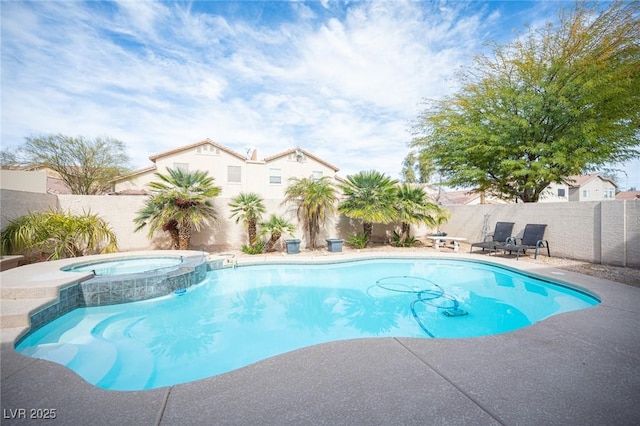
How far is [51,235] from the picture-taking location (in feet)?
24.7

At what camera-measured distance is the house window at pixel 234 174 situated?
69.7 feet

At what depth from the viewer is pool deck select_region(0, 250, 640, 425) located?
1819mm

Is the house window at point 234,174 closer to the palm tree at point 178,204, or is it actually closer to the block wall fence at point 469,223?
the block wall fence at point 469,223

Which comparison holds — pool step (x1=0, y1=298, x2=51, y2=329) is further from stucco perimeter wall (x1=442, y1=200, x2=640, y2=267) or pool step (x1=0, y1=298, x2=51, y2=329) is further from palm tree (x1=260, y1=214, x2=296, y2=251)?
stucco perimeter wall (x1=442, y1=200, x2=640, y2=267)

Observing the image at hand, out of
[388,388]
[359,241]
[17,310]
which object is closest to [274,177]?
[359,241]

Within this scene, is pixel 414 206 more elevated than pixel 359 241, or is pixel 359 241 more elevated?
pixel 414 206

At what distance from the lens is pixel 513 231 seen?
10.4 meters

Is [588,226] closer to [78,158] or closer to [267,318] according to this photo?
[267,318]

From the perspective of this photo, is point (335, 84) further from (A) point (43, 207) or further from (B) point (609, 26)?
(A) point (43, 207)

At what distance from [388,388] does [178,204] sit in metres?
9.34

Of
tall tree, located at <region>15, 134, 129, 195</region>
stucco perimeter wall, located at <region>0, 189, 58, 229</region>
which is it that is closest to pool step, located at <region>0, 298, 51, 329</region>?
stucco perimeter wall, located at <region>0, 189, 58, 229</region>

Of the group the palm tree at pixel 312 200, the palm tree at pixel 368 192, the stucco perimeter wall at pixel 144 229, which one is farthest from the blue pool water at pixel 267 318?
the stucco perimeter wall at pixel 144 229

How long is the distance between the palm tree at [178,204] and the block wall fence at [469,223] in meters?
0.97

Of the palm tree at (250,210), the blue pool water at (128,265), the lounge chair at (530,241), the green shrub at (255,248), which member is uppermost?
the palm tree at (250,210)
